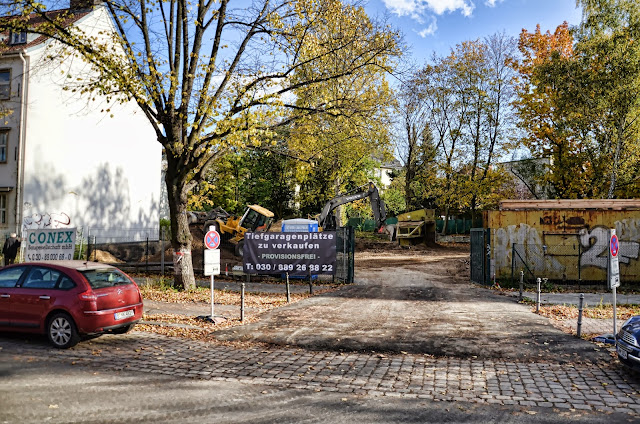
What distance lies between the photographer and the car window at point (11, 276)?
29.3 feet

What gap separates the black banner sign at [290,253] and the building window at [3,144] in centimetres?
1536

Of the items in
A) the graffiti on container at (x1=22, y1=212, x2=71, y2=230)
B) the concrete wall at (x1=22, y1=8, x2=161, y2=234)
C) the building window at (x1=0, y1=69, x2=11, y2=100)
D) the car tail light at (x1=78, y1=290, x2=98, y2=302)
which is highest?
the building window at (x1=0, y1=69, x2=11, y2=100)

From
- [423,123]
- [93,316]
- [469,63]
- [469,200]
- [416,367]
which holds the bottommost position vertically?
[416,367]

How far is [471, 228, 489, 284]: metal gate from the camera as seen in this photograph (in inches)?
711

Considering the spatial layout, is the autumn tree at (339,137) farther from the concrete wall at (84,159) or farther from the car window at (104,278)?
the concrete wall at (84,159)

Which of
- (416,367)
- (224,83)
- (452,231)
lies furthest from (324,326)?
(452,231)

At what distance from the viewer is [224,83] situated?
14758mm

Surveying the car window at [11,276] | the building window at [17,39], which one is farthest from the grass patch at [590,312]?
the building window at [17,39]

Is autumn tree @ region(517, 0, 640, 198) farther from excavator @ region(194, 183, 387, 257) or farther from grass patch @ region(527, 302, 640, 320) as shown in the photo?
grass patch @ region(527, 302, 640, 320)

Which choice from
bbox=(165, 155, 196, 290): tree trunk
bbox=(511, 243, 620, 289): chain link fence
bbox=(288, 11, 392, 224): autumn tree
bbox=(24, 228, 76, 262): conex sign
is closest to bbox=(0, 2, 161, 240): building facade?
bbox=(24, 228, 76, 262): conex sign

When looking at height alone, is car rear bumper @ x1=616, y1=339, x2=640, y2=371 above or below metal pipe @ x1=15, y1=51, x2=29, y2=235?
below

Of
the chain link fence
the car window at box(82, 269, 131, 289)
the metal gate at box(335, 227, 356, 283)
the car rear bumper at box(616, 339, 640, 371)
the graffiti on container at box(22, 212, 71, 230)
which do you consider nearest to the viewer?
the car rear bumper at box(616, 339, 640, 371)

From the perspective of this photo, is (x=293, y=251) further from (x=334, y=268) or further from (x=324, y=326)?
(x=324, y=326)

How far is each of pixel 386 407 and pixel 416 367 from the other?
77.9 inches
